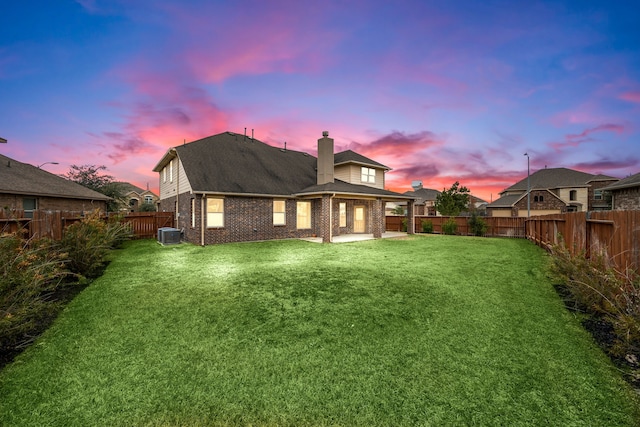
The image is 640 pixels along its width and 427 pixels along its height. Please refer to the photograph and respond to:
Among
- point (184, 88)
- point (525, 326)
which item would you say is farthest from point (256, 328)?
point (184, 88)

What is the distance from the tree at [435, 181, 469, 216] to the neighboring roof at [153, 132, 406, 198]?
11849mm

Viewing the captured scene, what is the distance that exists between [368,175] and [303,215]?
6.61m

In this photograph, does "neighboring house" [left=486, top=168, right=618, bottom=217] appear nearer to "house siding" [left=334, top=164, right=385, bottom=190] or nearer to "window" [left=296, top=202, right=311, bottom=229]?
"house siding" [left=334, top=164, right=385, bottom=190]

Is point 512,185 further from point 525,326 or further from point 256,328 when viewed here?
point 256,328

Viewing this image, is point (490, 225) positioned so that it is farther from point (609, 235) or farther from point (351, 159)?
point (609, 235)

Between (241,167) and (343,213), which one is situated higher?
(241,167)

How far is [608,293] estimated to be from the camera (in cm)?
461

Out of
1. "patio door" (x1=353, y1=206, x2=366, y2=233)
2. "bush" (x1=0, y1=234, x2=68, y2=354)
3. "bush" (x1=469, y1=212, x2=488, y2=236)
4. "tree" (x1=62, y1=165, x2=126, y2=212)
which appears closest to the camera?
"bush" (x1=0, y1=234, x2=68, y2=354)

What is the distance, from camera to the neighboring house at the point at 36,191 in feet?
48.9

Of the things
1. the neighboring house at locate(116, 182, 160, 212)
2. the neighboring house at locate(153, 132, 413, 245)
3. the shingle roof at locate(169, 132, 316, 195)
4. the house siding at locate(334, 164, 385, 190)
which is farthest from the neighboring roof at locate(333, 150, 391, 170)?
the neighboring house at locate(116, 182, 160, 212)

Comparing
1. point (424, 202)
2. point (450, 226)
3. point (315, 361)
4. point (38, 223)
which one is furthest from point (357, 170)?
point (424, 202)

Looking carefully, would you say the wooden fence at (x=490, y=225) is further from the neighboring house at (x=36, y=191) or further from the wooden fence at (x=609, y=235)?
the neighboring house at (x=36, y=191)

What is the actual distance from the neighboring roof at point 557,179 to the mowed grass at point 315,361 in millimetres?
47088

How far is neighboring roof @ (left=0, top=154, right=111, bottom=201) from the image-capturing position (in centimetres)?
1513
